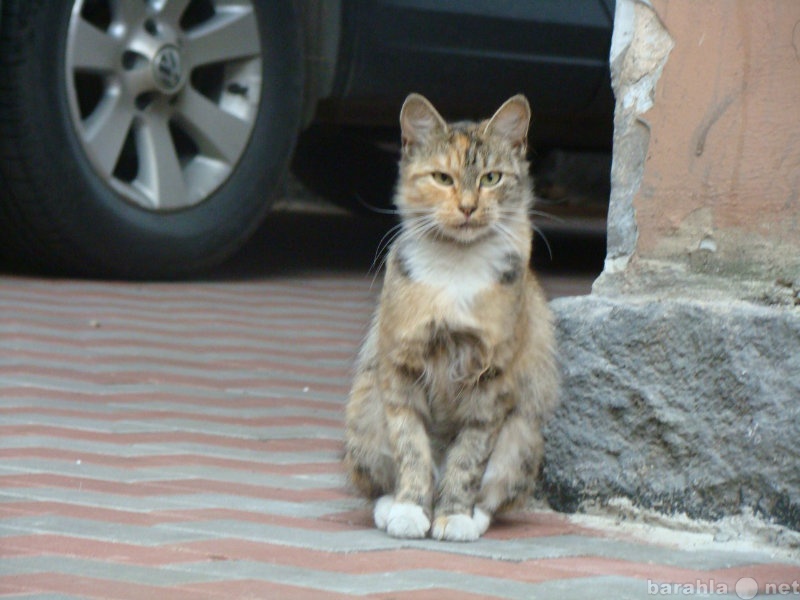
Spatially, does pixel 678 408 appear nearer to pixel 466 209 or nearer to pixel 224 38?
pixel 466 209

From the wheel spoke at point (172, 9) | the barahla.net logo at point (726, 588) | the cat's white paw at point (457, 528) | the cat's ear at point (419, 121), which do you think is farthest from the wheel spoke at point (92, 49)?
the barahla.net logo at point (726, 588)

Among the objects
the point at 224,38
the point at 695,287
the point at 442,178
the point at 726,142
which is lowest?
the point at 695,287

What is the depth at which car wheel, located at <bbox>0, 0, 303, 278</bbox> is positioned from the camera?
17.9ft

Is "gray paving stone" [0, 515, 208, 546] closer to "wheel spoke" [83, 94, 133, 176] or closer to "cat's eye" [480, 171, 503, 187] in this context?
"cat's eye" [480, 171, 503, 187]

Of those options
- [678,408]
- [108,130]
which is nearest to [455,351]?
[678,408]

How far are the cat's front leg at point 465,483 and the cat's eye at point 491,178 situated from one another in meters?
0.60

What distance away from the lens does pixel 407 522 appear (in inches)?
127

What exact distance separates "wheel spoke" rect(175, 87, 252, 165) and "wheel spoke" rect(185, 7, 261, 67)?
159mm

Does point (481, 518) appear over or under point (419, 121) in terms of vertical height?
under

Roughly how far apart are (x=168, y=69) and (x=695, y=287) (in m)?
3.00

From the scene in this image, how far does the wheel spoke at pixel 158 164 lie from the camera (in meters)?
5.78

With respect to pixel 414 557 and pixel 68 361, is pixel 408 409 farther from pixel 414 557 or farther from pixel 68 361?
pixel 68 361

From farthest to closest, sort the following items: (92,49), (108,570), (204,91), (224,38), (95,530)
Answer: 1. (204,91)
2. (224,38)
3. (92,49)
4. (95,530)
5. (108,570)

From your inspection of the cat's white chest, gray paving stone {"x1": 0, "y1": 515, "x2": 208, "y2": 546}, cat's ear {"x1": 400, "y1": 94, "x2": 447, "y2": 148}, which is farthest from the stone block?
gray paving stone {"x1": 0, "y1": 515, "x2": 208, "y2": 546}
